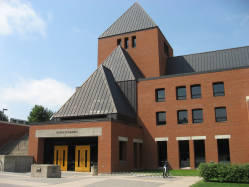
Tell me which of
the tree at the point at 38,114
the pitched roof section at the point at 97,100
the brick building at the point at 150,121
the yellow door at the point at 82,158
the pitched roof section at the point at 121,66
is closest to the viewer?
the yellow door at the point at 82,158

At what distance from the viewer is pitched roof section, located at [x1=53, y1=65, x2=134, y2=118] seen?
1149 inches

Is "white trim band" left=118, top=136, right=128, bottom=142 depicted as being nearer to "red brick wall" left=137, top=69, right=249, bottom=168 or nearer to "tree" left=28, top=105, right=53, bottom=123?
"red brick wall" left=137, top=69, right=249, bottom=168

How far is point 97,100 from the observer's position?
98.9 ft

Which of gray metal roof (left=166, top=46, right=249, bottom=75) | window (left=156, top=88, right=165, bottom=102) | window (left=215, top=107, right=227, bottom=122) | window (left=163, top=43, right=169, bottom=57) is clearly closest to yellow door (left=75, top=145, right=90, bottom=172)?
window (left=156, top=88, right=165, bottom=102)

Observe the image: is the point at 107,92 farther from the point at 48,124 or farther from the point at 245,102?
the point at 245,102

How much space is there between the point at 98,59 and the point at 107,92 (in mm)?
14705

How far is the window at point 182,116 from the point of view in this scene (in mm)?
32684

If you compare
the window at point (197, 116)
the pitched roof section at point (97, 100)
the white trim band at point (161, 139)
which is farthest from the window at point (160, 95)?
the white trim band at point (161, 139)

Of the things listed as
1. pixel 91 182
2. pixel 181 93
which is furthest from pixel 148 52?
pixel 91 182

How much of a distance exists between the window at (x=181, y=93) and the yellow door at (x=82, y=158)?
521 inches

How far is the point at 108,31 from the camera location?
44.6m

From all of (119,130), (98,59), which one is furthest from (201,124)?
(98,59)

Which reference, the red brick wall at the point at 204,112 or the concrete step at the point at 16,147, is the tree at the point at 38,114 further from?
the red brick wall at the point at 204,112

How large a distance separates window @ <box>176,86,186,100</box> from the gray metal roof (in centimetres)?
561
